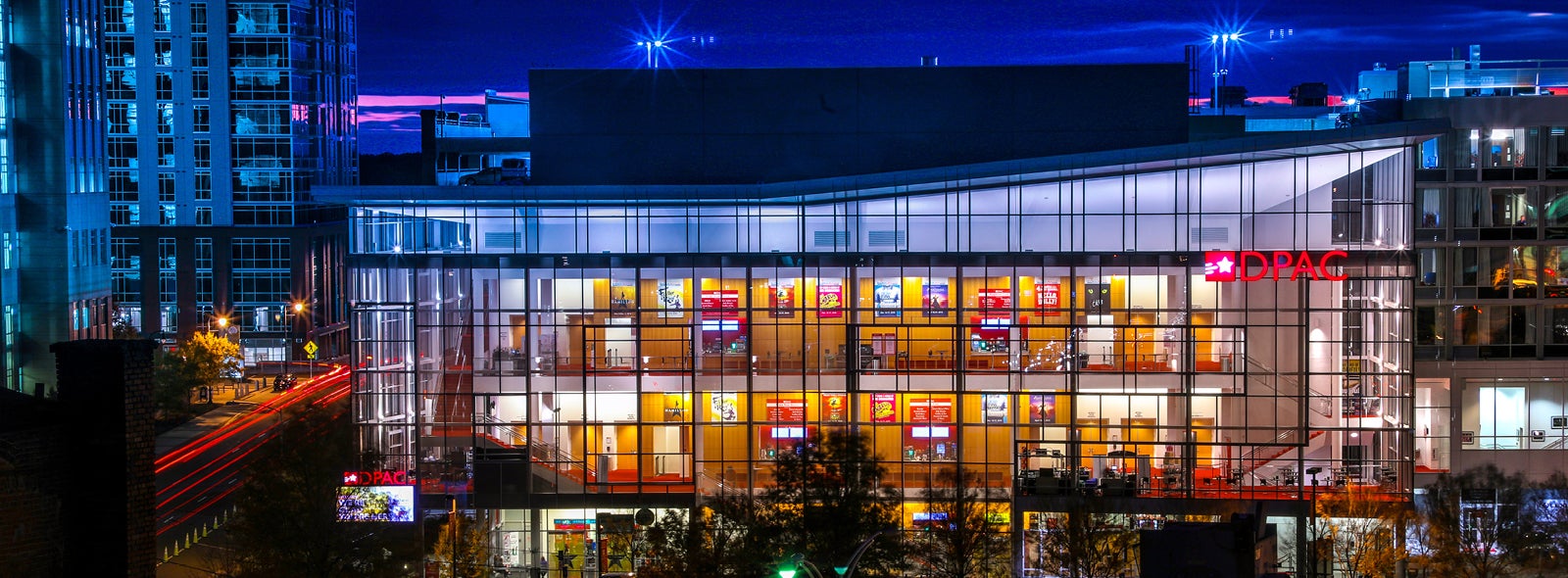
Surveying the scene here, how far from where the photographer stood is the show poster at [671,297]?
57938 millimetres

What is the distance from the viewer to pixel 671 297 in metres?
58.4

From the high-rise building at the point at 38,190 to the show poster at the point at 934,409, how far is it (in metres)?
41.5

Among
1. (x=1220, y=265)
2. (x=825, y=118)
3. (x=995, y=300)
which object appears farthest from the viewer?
(x=825, y=118)

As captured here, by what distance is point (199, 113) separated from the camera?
13000 cm

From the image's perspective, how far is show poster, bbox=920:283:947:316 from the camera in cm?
5772

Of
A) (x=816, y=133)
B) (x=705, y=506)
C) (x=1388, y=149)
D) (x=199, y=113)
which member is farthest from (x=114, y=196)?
(x=1388, y=149)

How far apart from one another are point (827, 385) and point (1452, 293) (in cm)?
2331

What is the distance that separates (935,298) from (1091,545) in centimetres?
1406

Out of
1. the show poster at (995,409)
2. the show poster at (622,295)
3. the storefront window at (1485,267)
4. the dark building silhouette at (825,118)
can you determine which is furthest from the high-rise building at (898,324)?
the dark building silhouette at (825,118)

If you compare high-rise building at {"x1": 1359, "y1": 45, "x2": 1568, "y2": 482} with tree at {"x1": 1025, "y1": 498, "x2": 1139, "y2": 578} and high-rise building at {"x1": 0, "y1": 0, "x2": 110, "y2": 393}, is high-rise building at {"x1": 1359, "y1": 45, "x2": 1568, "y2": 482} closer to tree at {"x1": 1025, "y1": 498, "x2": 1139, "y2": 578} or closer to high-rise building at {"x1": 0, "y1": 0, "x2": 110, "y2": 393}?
tree at {"x1": 1025, "y1": 498, "x2": 1139, "y2": 578}

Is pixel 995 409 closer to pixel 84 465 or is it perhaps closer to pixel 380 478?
pixel 380 478

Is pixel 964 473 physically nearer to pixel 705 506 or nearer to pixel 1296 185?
pixel 705 506

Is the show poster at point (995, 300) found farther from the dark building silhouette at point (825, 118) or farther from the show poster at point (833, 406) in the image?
the dark building silhouette at point (825, 118)

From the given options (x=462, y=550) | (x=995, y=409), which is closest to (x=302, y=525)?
(x=462, y=550)
